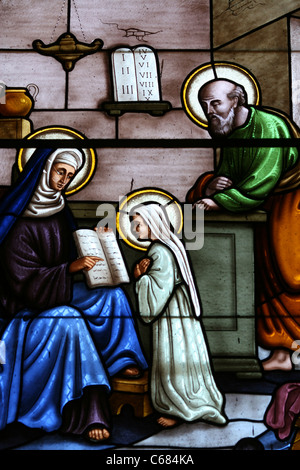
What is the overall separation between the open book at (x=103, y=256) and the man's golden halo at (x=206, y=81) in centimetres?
117

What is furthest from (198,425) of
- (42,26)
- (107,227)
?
(42,26)

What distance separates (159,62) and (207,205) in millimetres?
1231

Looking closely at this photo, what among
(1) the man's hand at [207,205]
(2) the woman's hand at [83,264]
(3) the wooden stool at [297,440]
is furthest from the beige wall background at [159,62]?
(3) the wooden stool at [297,440]

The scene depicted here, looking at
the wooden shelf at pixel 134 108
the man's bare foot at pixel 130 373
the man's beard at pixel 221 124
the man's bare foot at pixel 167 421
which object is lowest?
the man's bare foot at pixel 167 421

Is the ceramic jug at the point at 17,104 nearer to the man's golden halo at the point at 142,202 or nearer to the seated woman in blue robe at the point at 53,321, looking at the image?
the seated woman in blue robe at the point at 53,321

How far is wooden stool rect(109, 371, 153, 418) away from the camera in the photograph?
19.2 ft

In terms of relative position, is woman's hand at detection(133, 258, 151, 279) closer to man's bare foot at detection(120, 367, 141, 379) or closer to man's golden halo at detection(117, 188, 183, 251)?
man's golden halo at detection(117, 188, 183, 251)

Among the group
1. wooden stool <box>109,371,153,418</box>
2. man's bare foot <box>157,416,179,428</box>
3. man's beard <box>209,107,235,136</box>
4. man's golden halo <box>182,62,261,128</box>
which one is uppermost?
man's golden halo <box>182,62,261,128</box>

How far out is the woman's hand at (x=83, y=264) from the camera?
6.07 m

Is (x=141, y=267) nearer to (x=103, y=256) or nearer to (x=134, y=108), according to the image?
(x=103, y=256)

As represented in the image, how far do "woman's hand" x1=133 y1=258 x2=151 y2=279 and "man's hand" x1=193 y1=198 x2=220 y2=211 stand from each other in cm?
58

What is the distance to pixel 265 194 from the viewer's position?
6223 mm

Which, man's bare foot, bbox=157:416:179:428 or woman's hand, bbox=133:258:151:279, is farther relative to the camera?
woman's hand, bbox=133:258:151:279

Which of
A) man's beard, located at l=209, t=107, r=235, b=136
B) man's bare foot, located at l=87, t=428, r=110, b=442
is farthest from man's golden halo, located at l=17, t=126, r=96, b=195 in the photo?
man's bare foot, located at l=87, t=428, r=110, b=442
